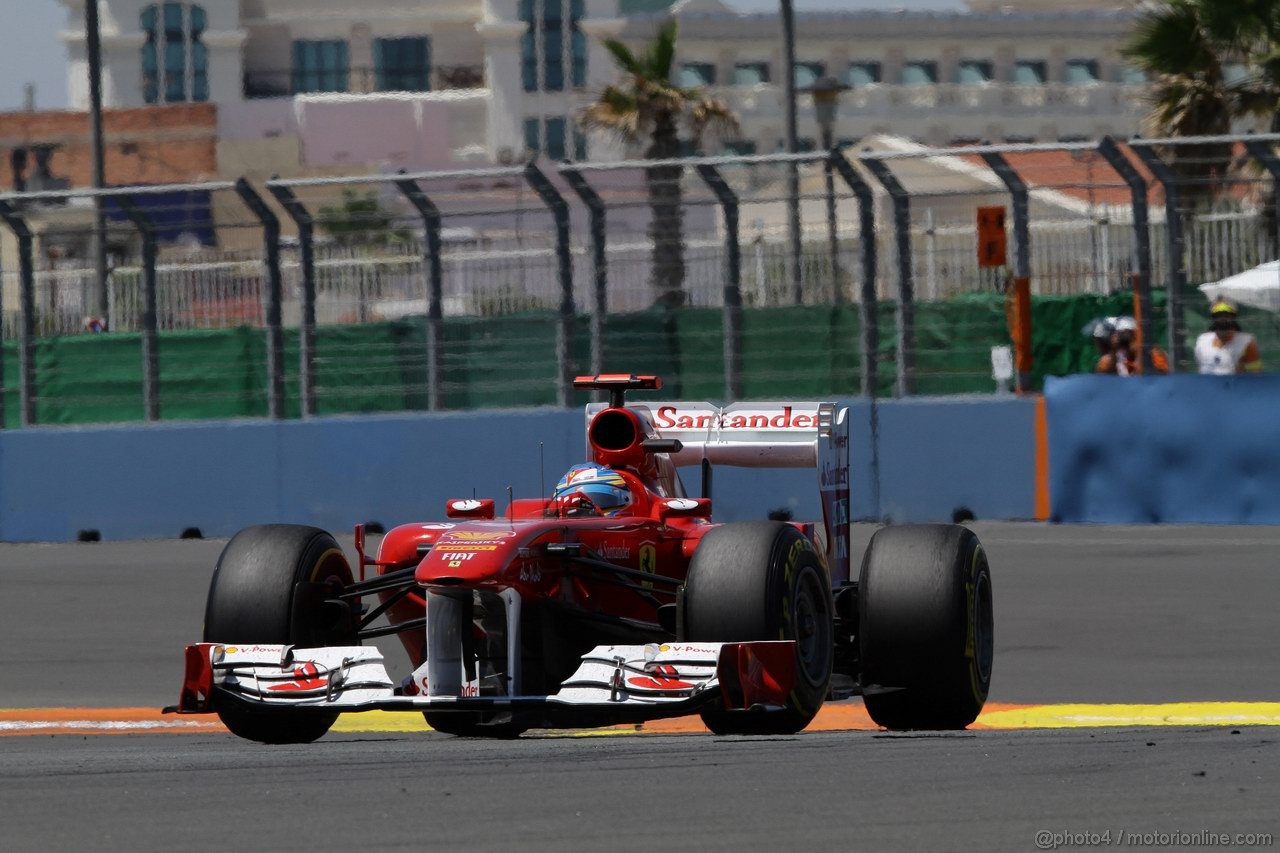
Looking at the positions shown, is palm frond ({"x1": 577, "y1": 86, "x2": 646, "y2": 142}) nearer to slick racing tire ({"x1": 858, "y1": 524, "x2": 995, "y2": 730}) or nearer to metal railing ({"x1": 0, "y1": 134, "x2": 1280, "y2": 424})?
metal railing ({"x1": 0, "y1": 134, "x2": 1280, "y2": 424})

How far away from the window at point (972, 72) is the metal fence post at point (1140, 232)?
9842 centimetres

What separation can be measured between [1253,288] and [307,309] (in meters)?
6.50

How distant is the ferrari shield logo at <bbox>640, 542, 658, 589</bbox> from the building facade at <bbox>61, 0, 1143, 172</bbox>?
93.2 m

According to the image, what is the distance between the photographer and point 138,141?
91938 millimetres

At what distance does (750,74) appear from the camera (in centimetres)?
11350

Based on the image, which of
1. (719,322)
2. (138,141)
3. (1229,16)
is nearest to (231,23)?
(138,141)

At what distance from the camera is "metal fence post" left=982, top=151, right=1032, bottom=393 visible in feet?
54.6

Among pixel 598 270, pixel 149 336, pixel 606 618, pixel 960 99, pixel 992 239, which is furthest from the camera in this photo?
pixel 960 99

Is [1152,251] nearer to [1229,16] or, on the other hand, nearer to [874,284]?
[874,284]

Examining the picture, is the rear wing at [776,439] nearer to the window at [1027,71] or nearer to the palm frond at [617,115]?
the palm frond at [617,115]

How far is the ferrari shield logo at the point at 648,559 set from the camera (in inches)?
350

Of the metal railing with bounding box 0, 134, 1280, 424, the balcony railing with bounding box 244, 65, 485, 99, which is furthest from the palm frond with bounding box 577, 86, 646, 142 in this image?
the balcony railing with bounding box 244, 65, 485, 99

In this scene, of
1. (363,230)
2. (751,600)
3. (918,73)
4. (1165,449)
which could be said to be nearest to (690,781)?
(751,600)

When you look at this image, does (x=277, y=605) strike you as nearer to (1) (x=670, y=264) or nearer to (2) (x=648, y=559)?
(2) (x=648, y=559)
